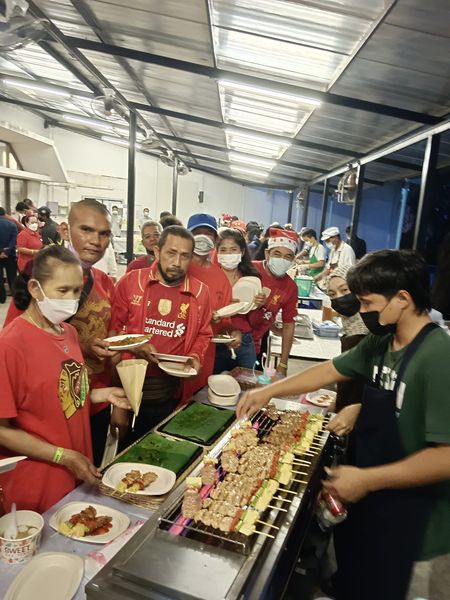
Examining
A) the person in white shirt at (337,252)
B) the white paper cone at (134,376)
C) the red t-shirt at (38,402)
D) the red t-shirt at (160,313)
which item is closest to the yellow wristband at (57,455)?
the red t-shirt at (38,402)

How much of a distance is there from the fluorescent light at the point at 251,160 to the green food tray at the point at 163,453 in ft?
37.7

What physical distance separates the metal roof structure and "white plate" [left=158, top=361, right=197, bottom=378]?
2907 mm

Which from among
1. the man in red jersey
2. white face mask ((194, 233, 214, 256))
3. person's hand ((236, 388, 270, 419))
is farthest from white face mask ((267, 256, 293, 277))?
person's hand ((236, 388, 270, 419))

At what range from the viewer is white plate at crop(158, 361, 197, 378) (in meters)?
2.57

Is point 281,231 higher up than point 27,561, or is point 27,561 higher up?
point 281,231

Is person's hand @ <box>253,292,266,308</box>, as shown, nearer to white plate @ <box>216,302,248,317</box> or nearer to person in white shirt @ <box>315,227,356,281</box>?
white plate @ <box>216,302,248,317</box>

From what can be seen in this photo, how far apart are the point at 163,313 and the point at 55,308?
110 centimetres

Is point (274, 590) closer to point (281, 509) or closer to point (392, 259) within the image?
point (281, 509)

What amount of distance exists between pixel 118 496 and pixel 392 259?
5.24 feet

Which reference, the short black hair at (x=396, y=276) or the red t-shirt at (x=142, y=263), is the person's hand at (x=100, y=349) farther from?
the red t-shirt at (x=142, y=263)

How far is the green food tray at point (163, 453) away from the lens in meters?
2.13

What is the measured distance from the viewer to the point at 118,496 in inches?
74.3

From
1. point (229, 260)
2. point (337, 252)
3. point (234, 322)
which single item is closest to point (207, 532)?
point (234, 322)

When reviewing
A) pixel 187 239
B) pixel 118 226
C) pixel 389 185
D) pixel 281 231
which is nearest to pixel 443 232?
pixel 389 185
